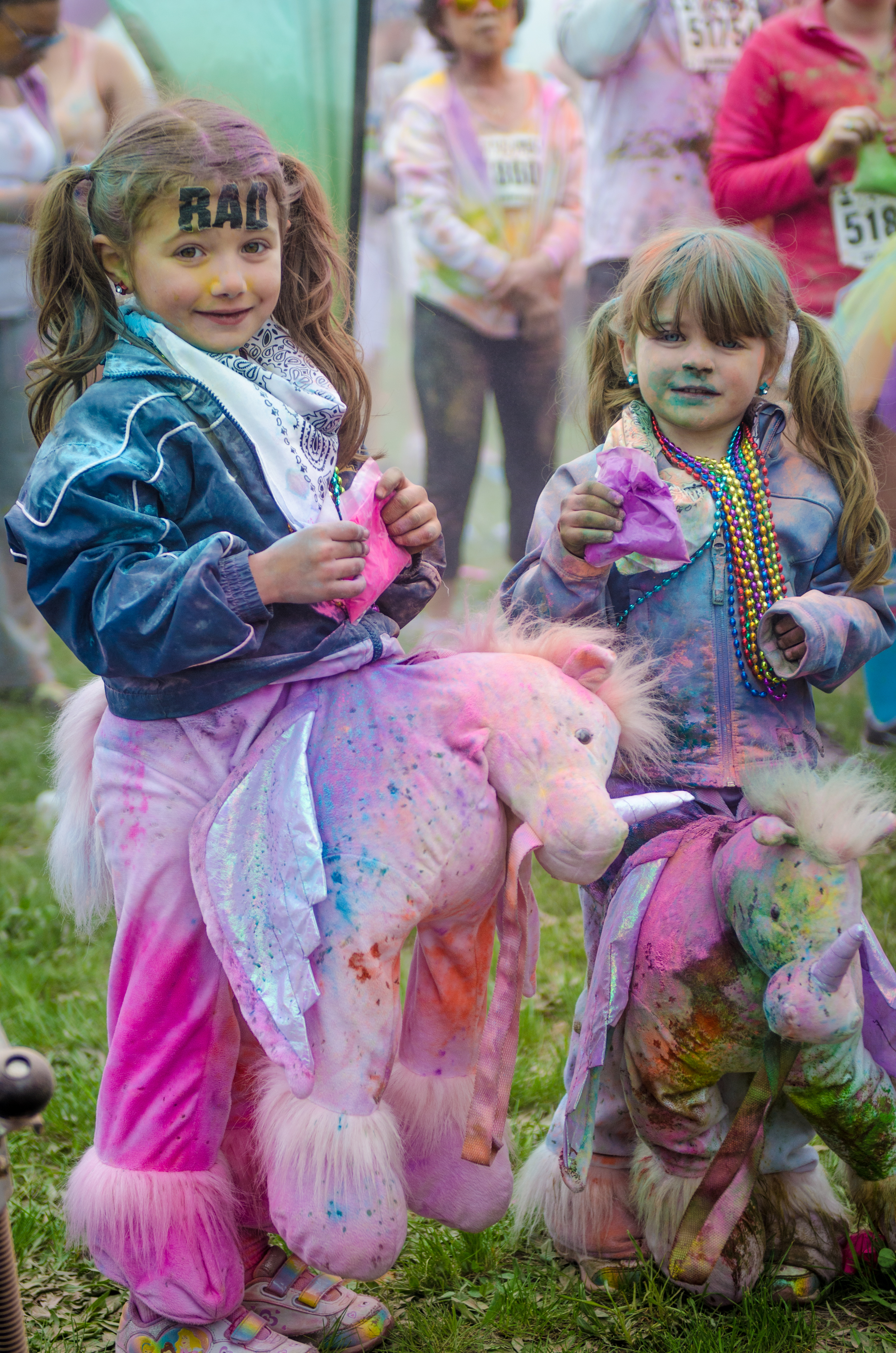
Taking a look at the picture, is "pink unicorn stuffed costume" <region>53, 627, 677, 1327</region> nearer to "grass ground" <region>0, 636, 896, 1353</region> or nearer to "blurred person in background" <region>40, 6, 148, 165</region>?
"grass ground" <region>0, 636, 896, 1353</region>

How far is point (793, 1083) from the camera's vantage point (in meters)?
1.69

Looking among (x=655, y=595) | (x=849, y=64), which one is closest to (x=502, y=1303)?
(x=655, y=595)

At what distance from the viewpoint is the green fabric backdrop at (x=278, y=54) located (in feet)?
13.4

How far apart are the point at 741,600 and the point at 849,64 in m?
2.42

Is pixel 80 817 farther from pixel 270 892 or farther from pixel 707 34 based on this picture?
pixel 707 34

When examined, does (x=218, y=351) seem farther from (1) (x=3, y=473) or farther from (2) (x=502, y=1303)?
(1) (x=3, y=473)

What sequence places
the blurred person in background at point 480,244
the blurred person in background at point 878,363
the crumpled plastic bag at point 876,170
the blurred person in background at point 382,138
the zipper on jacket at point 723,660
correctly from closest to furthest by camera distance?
the zipper on jacket at point 723,660 < the blurred person in background at point 878,363 < the crumpled plastic bag at point 876,170 < the blurred person in background at point 480,244 < the blurred person in background at point 382,138

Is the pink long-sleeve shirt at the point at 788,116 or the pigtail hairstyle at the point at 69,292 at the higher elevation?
the pink long-sleeve shirt at the point at 788,116

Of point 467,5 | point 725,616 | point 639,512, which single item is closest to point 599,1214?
point 725,616

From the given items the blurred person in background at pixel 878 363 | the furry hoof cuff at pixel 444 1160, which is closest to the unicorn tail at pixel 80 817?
the furry hoof cuff at pixel 444 1160

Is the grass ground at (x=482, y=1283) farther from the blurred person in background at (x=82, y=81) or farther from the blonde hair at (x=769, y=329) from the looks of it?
the blurred person in background at (x=82, y=81)

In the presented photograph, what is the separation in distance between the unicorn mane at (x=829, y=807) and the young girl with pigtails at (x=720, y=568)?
232mm

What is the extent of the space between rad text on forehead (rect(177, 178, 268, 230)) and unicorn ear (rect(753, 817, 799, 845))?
104 cm

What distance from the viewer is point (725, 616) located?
1963 mm
